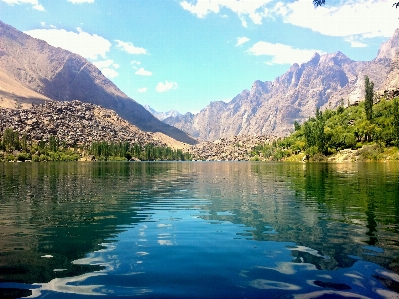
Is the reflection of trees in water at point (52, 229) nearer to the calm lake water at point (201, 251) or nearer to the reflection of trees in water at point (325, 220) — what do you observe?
the calm lake water at point (201, 251)

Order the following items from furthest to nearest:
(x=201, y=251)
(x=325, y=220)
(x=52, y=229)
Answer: (x=325, y=220), (x=52, y=229), (x=201, y=251)

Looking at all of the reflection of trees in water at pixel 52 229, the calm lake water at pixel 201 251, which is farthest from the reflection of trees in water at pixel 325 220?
the reflection of trees in water at pixel 52 229

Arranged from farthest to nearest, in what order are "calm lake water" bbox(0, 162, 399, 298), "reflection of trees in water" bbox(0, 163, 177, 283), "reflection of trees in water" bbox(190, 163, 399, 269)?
"reflection of trees in water" bbox(190, 163, 399, 269) < "reflection of trees in water" bbox(0, 163, 177, 283) < "calm lake water" bbox(0, 162, 399, 298)

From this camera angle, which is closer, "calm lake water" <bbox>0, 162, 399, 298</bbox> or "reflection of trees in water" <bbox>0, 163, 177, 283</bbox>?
"calm lake water" <bbox>0, 162, 399, 298</bbox>

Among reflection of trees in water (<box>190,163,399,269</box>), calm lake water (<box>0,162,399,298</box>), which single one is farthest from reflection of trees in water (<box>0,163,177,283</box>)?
reflection of trees in water (<box>190,163,399,269</box>)

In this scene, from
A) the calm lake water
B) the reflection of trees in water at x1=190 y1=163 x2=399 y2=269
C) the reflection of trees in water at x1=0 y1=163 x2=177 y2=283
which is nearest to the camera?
the calm lake water

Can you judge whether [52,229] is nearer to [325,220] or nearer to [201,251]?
[201,251]

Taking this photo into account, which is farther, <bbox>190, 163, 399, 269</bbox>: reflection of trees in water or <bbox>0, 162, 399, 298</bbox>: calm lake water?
<bbox>190, 163, 399, 269</bbox>: reflection of trees in water

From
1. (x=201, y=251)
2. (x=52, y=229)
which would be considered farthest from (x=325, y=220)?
(x=52, y=229)

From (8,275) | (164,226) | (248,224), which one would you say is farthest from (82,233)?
(248,224)

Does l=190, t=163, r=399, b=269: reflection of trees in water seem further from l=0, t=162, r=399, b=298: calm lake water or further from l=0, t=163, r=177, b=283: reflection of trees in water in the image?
l=0, t=163, r=177, b=283: reflection of trees in water

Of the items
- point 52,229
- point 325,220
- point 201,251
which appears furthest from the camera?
point 325,220

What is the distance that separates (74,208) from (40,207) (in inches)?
139

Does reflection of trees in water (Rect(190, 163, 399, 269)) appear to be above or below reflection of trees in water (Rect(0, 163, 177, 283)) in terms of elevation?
below
